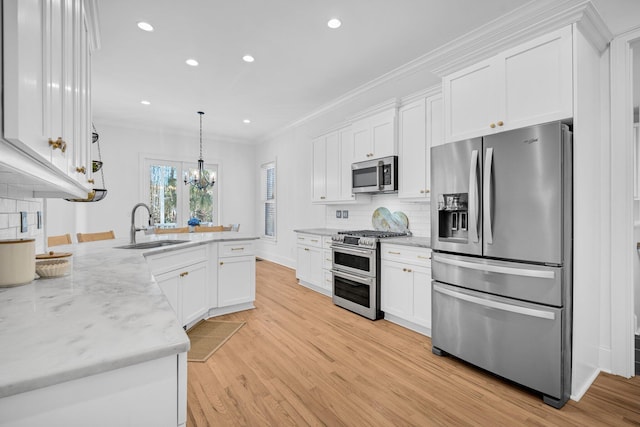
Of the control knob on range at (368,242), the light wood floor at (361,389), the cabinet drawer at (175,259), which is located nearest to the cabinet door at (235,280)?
the cabinet drawer at (175,259)

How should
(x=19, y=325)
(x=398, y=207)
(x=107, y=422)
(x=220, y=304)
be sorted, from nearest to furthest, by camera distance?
(x=107, y=422) → (x=19, y=325) → (x=220, y=304) → (x=398, y=207)

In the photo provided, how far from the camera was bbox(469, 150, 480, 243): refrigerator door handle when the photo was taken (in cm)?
225

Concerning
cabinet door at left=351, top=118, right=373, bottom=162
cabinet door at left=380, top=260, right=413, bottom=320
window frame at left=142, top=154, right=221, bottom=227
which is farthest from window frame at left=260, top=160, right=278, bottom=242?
cabinet door at left=380, top=260, right=413, bottom=320

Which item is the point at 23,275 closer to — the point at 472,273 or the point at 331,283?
the point at 472,273

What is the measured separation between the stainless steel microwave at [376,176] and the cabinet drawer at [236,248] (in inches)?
61.4

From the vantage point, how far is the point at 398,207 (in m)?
4.00

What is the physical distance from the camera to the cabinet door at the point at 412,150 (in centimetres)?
337

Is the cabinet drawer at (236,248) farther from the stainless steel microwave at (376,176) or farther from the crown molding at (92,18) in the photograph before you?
the crown molding at (92,18)

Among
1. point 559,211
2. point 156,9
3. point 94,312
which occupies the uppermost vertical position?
point 156,9

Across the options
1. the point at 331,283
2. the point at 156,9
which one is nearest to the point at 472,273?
the point at 331,283

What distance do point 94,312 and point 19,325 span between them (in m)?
0.17

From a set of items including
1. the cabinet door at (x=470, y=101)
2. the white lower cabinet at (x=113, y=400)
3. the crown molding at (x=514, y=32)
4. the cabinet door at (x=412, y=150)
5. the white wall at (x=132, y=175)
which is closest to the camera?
the white lower cabinet at (x=113, y=400)

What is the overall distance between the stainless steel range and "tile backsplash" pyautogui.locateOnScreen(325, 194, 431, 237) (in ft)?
0.80

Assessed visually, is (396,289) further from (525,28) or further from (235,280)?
(525,28)
